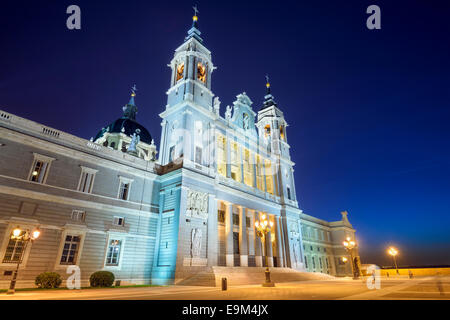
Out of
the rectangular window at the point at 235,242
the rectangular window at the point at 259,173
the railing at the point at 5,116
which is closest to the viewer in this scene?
the railing at the point at 5,116

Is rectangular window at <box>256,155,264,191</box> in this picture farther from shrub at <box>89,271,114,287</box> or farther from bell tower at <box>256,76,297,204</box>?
shrub at <box>89,271,114,287</box>

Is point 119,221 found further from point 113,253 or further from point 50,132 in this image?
point 50,132

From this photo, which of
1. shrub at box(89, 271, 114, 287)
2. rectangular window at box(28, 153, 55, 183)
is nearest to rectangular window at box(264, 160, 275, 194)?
shrub at box(89, 271, 114, 287)

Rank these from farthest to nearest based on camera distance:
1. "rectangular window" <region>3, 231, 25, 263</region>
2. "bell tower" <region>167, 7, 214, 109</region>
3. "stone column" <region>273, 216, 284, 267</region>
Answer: "stone column" <region>273, 216, 284, 267</region>, "bell tower" <region>167, 7, 214, 109</region>, "rectangular window" <region>3, 231, 25, 263</region>

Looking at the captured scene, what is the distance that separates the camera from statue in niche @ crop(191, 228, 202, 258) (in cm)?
2429

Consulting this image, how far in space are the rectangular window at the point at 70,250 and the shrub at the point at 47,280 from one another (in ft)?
7.89

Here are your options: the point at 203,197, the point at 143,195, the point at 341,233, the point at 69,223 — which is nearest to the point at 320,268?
the point at 341,233

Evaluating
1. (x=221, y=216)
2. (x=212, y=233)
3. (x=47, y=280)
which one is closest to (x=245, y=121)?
(x=221, y=216)

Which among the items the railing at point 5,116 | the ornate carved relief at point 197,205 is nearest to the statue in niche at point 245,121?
the ornate carved relief at point 197,205

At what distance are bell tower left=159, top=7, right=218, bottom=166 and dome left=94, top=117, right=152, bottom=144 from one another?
2992cm

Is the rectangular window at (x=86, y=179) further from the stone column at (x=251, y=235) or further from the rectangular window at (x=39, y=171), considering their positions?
the stone column at (x=251, y=235)

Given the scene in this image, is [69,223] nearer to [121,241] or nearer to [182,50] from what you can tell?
[121,241]

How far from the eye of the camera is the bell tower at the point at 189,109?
29094 millimetres
